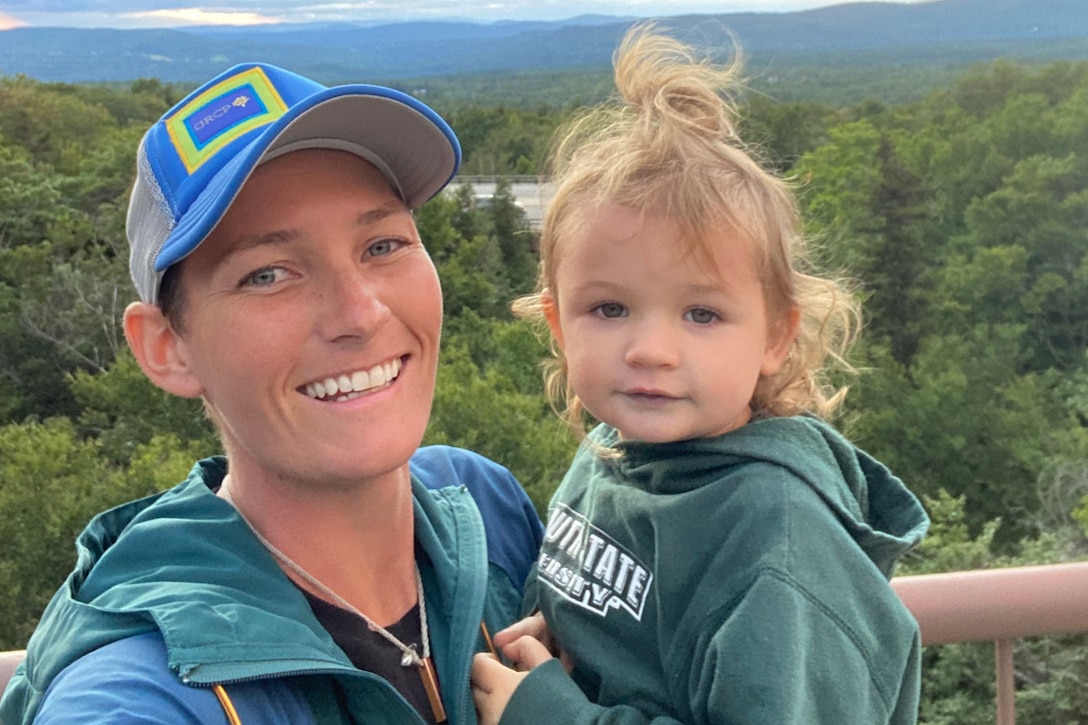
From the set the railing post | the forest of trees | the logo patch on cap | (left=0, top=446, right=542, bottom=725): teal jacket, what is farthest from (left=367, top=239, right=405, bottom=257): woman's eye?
Result: the forest of trees

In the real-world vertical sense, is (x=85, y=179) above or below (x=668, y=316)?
below

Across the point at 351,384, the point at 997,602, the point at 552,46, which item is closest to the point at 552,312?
the point at 351,384

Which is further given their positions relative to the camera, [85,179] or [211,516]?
[85,179]

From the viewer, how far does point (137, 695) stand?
1.31 metres

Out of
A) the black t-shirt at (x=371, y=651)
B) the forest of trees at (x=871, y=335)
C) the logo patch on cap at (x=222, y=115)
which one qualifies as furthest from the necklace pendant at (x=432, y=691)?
the forest of trees at (x=871, y=335)

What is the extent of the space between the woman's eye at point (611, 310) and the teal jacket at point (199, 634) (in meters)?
0.46

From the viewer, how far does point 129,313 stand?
5.36 feet

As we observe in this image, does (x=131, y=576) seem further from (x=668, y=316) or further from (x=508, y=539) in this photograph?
(x=668, y=316)

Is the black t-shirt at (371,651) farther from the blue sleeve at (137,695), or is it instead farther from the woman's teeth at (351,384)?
the woman's teeth at (351,384)

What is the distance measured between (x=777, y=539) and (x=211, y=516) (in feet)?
2.69

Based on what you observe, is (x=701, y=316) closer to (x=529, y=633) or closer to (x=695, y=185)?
(x=695, y=185)

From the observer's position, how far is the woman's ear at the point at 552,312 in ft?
6.36

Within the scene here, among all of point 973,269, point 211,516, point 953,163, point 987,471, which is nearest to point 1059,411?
point 987,471

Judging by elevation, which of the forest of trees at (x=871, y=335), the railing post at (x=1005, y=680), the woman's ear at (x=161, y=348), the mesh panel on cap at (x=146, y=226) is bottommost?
the forest of trees at (x=871, y=335)
